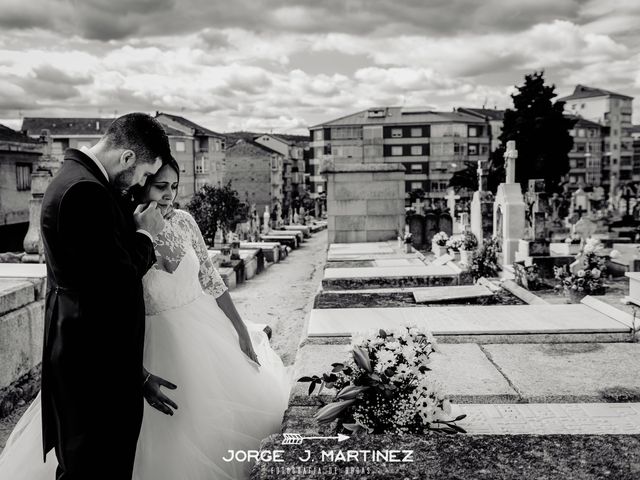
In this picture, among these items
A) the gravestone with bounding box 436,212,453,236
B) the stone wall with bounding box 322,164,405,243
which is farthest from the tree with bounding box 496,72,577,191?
the stone wall with bounding box 322,164,405,243

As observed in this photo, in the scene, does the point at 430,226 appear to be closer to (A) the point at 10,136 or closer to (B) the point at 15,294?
(B) the point at 15,294

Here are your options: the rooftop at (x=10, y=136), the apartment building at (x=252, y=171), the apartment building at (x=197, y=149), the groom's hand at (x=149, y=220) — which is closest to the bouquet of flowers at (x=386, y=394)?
the groom's hand at (x=149, y=220)

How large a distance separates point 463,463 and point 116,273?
1.58 meters

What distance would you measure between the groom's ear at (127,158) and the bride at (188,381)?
16 centimetres

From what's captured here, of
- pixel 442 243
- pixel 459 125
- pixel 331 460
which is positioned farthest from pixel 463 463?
pixel 459 125

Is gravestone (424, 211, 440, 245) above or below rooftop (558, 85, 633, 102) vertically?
below

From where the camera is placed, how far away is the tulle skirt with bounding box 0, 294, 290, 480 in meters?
2.91

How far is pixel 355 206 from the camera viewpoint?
51.7 ft

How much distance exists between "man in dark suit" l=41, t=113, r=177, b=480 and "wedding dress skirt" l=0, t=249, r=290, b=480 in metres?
0.42

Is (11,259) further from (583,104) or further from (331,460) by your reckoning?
(583,104)

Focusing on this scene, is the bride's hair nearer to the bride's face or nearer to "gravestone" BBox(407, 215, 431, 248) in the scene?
the bride's face

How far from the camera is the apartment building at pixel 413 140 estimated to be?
72188 mm

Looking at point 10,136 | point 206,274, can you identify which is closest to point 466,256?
point 206,274

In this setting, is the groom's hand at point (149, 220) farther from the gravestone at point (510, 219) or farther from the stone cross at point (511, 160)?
the stone cross at point (511, 160)
